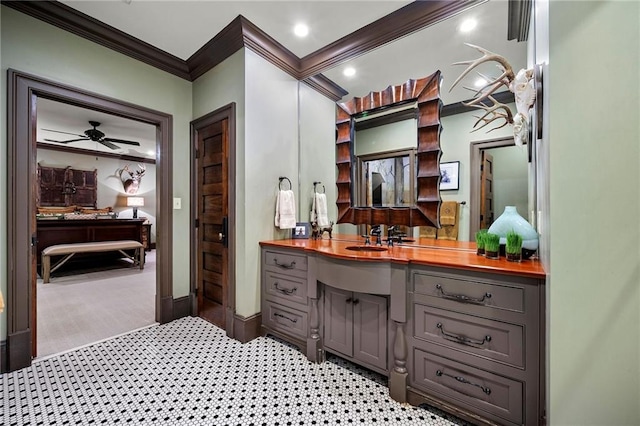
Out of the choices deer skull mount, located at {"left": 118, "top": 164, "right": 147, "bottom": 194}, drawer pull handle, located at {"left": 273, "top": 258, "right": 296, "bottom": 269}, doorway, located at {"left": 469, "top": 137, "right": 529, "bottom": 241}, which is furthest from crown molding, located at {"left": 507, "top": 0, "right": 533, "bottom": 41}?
deer skull mount, located at {"left": 118, "top": 164, "right": 147, "bottom": 194}

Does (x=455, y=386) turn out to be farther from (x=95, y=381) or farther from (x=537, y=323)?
(x=95, y=381)

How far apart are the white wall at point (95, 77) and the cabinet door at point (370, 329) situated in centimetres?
203

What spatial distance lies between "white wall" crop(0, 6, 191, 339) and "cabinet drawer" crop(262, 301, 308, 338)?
1.12 m

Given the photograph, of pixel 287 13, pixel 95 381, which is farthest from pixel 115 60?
pixel 95 381

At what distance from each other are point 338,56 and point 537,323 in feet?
8.18

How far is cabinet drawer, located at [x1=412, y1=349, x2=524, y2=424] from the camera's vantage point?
4.39ft

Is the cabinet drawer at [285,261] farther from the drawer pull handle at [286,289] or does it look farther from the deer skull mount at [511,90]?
the deer skull mount at [511,90]

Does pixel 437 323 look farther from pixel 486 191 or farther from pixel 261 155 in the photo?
pixel 261 155

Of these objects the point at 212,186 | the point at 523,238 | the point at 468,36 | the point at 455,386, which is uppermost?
the point at 468,36

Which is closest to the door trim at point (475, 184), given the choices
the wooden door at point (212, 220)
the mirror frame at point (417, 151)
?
the mirror frame at point (417, 151)

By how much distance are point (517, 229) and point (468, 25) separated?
1.51m

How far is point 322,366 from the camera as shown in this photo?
2033 mm

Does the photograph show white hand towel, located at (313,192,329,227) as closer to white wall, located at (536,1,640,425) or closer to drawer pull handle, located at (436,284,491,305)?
drawer pull handle, located at (436,284,491,305)

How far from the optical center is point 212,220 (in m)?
2.83
